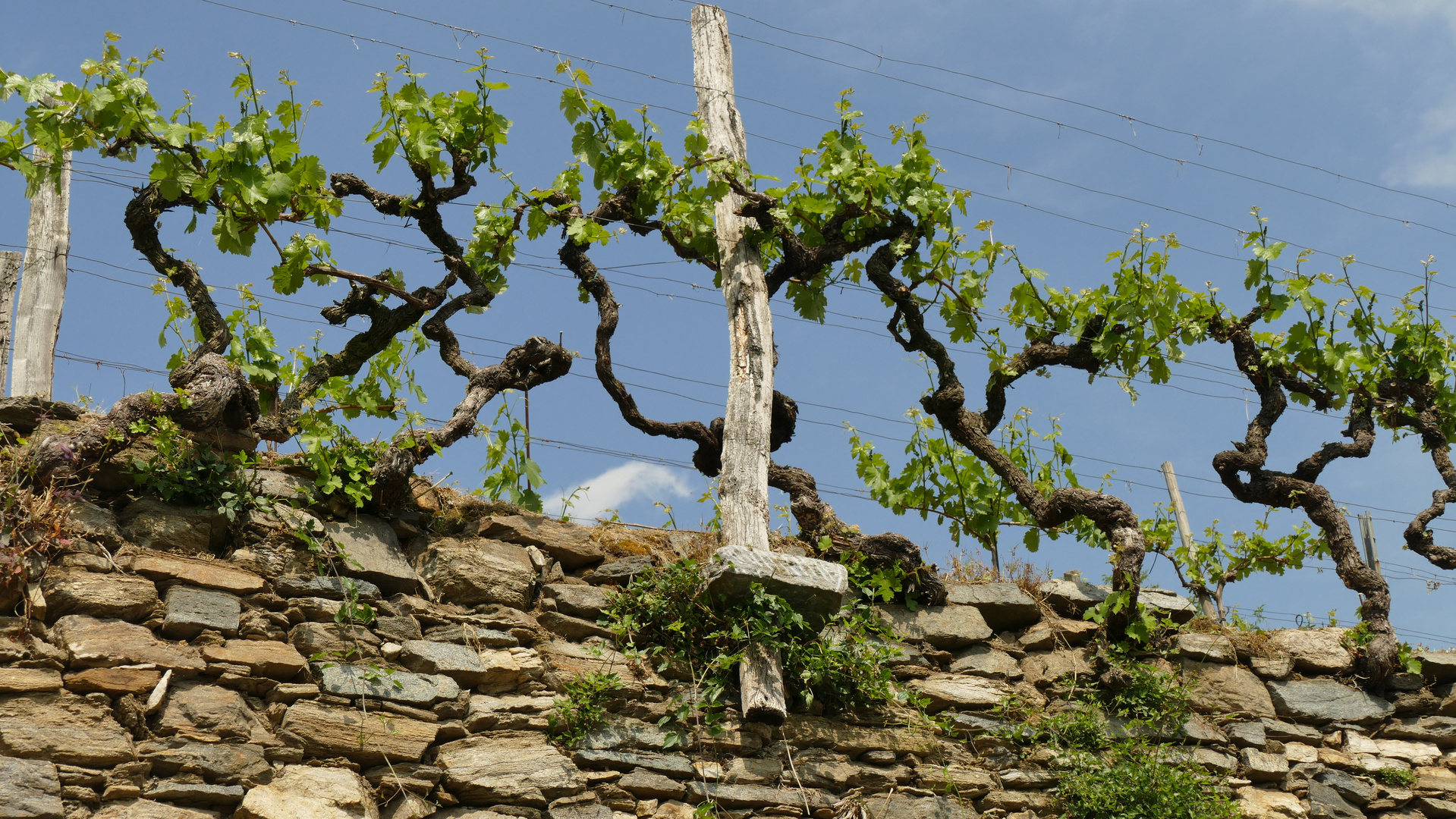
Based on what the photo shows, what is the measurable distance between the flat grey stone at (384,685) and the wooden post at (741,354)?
1.32 m

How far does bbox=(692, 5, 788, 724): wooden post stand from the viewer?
5181 millimetres

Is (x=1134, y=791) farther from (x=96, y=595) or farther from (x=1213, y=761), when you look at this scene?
(x=96, y=595)

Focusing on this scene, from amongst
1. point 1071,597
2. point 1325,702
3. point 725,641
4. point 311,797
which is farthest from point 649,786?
point 1325,702

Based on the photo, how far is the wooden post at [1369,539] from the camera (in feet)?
28.9

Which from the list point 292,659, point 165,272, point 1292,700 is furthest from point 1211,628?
point 165,272

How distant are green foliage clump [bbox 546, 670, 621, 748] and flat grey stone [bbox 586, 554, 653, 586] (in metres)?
0.60

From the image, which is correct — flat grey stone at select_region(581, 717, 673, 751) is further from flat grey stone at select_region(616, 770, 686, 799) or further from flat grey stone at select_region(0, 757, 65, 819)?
flat grey stone at select_region(0, 757, 65, 819)

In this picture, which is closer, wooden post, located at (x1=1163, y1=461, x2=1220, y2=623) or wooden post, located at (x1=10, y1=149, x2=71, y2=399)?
wooden post, located at (x1=10, y1=149, x2=71, y2=399)

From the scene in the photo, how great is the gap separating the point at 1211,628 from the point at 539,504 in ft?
12.9

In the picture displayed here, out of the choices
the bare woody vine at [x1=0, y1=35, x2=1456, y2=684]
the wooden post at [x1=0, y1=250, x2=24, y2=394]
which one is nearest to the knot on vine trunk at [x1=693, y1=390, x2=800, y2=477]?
the bare woody vine at [x1=0, y1=35, x2=1456, y2=684]

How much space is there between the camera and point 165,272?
5383mm

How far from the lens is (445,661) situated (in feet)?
15.8

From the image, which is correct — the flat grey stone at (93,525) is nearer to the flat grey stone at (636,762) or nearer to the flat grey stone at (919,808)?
the flat grey stone at (636,762)

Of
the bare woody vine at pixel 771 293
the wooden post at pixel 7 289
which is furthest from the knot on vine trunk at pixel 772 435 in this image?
the wooden post at pixel 7 289
